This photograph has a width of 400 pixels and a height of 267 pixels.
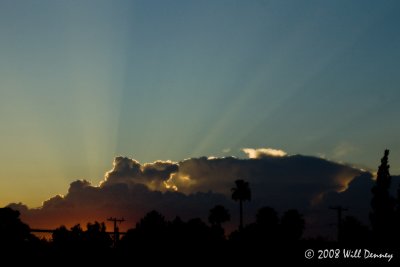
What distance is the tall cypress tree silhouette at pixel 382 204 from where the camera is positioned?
215 ft

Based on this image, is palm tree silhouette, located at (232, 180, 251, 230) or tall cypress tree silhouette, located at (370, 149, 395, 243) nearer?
tall cypress tree silhouette, located at (370, 149, 395, 243)

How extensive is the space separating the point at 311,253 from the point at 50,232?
52.3 feet

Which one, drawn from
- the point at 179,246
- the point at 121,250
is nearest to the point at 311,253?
the point at 179,246

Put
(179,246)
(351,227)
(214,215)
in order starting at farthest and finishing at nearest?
(214,215)
(351,227)
(179,246)

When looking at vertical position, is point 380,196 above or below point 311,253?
above

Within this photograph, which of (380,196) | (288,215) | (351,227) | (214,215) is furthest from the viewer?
(214,215)

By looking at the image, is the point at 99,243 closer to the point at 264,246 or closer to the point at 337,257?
the point at 264,246

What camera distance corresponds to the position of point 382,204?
223ft

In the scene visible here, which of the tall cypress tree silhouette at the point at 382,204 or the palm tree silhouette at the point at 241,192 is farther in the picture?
the palm tree silhouette at the point at 241,192

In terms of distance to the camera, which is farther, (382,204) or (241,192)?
(241,192)

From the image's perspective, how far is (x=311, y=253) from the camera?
112 feet

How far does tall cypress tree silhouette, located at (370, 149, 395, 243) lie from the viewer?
65.6 meters

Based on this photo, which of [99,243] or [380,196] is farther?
[380,196]

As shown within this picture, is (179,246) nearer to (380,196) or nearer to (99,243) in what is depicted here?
(99,243)
